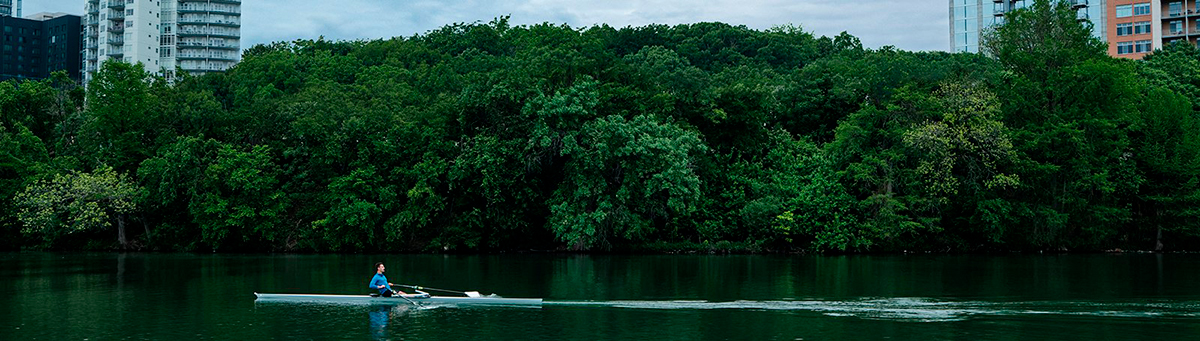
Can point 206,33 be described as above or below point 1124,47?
above

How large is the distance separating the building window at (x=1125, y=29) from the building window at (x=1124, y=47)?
41.1 inches

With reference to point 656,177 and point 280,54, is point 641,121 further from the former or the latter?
point 280,54

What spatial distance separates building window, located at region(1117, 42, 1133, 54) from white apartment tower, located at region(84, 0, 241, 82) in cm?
11345

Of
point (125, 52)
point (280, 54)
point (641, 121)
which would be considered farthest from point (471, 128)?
point (125, 52)

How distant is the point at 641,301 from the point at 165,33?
12375 cm

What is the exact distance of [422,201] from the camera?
→ 54.3 m

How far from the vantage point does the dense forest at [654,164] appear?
51.0 meters

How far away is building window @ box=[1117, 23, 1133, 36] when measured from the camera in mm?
100088

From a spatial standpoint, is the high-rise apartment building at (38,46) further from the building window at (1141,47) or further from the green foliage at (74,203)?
the building window at (1141,47)

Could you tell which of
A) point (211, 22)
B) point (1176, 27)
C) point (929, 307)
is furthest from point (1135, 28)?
point (211, 22)

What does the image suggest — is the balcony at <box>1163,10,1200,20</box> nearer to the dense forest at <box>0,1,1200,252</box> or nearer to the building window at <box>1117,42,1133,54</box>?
the building window at <box>1117,42,1133,54</box>

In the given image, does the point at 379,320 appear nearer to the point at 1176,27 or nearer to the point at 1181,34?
the point at 1181,34

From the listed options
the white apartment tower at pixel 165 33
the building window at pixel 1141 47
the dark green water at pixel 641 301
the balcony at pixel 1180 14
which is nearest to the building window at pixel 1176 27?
the balcony at pixel 1180 14

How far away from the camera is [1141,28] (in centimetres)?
9931
